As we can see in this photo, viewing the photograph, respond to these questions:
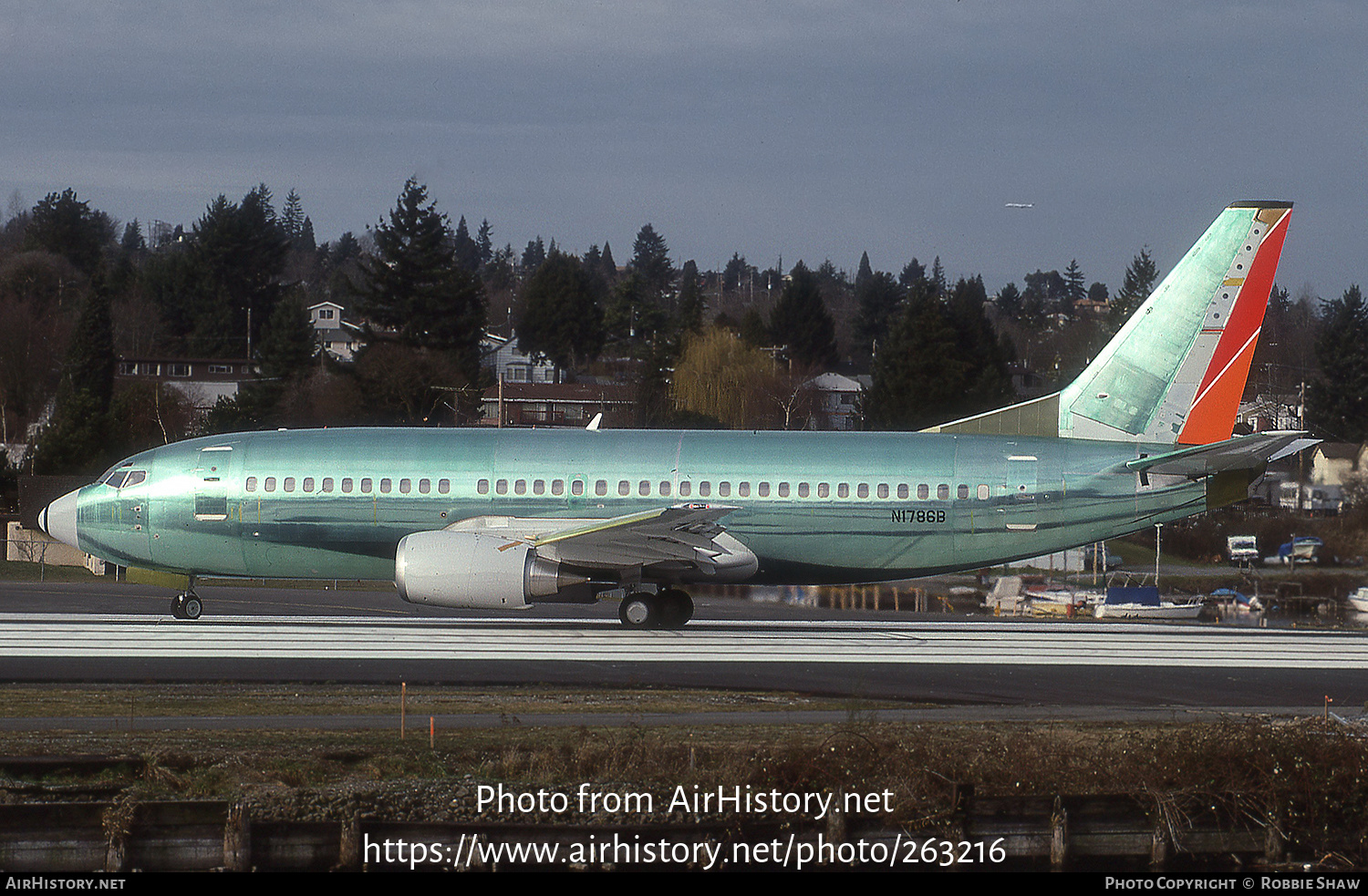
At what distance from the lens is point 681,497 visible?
96.8ft

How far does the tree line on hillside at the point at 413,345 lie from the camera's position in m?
84.8

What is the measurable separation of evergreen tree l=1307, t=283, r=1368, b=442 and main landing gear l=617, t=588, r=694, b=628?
86.7 m

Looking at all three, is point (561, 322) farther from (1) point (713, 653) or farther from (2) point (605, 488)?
(1) point (713, 653)

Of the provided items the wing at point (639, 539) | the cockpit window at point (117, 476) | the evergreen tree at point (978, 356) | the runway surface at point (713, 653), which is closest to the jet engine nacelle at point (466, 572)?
the wing at point (639, 539)

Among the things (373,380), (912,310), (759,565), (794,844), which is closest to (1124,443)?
(759,565)

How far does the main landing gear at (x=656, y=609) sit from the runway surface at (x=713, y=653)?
0.51 m

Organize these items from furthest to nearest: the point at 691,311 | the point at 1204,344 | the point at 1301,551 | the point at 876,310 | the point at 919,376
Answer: the point at 876,310
the point at 691,311
the point at 919,376
the point at 1301,551
the point at 1204,344

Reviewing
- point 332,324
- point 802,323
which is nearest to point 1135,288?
point 802,323

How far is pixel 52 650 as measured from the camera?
2502 cm

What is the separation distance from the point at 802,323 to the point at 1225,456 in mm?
119249

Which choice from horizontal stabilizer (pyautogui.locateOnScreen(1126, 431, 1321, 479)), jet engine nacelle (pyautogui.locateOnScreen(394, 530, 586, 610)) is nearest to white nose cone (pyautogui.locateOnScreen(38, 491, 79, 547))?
jet engine nacelle (pyautogui.locateOnScreen(394, 530, 586, 610))

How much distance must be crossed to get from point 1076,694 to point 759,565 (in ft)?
29.7

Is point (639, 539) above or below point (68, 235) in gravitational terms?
below

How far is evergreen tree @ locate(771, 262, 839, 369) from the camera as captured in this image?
146500mm
